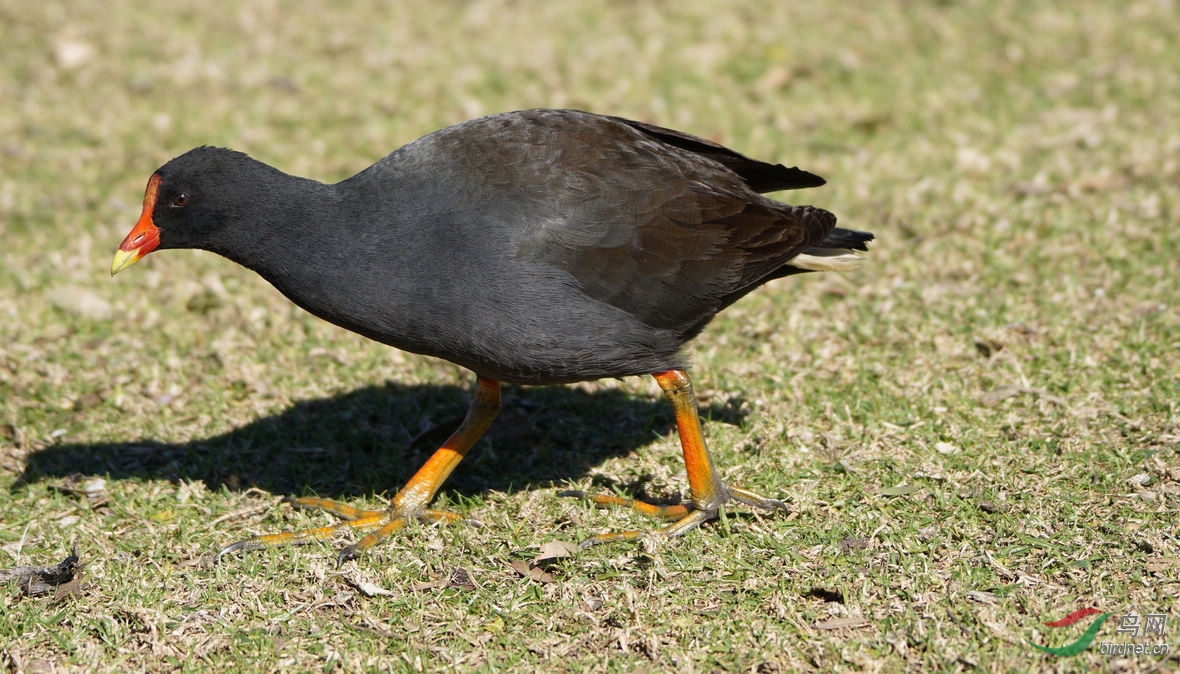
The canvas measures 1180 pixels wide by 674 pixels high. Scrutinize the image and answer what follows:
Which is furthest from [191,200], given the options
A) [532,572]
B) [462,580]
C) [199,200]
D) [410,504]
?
[532,572]

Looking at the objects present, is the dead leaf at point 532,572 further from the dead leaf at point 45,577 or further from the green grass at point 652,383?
the dead leaf at point 45,577

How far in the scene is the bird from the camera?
A: 157 inches

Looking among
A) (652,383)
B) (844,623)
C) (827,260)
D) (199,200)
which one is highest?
(199,200)

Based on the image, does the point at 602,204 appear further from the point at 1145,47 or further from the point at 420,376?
the point at 1145,47

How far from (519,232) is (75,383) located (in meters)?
2.67

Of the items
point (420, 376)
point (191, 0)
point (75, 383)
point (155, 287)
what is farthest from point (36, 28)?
point (420, 376)

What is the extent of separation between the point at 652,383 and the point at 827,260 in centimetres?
124

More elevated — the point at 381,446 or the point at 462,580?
the point at 381,446

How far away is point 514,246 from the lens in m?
4.00

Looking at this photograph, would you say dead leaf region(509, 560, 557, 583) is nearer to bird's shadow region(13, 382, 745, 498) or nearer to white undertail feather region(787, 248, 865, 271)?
bird's shadow region(13, 382, 745, 498)

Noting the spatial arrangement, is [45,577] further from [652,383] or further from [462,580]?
[652,383]

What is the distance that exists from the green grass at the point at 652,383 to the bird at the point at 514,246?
1.23 feet

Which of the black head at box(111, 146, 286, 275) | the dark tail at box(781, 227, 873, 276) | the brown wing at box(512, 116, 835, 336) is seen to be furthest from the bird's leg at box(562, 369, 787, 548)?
the black head at box(111, 146, 286, 275)

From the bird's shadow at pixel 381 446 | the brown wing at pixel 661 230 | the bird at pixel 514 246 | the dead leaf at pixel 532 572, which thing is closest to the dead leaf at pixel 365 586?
the bird at pixel 514 246
